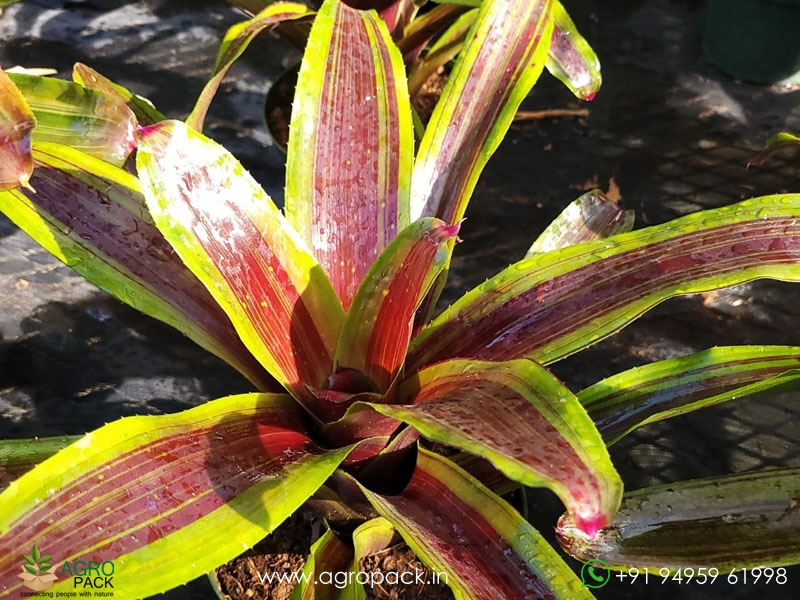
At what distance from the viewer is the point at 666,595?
1035 millimetres

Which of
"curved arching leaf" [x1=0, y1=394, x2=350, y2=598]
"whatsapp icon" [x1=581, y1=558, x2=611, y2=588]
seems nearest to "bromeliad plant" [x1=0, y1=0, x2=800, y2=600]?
"curved arching leaf" [x1=0, y1=394, x2=350, y2=598]

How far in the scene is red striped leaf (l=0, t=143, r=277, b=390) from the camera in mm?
667

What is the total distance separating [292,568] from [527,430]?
0.49m

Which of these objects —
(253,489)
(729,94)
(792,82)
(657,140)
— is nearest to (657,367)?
(253,489)

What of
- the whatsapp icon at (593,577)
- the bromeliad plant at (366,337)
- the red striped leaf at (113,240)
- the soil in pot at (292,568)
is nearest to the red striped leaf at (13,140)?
the bromeliad plant at (366,337)

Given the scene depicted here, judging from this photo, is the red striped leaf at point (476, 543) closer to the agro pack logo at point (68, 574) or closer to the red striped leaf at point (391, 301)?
the red striped leaf at point (391, 301)

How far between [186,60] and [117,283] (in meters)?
1.34

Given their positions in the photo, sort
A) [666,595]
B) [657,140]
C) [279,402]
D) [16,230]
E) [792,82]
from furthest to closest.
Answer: [792,82], [657,140], [16,230], [666,595], [279,402]

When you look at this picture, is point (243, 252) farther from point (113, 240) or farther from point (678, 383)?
point (678, 383)

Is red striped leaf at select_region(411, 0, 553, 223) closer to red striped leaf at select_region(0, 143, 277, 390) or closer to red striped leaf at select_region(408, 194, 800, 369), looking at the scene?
red striped leaf at select_region(408, 194, 800, 369)

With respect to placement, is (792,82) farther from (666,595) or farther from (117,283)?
(117,283)

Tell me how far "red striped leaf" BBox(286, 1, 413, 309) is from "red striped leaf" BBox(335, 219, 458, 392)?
0.10 m

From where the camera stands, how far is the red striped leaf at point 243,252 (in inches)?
23.2

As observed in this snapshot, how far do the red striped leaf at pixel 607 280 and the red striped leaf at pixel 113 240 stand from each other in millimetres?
225
